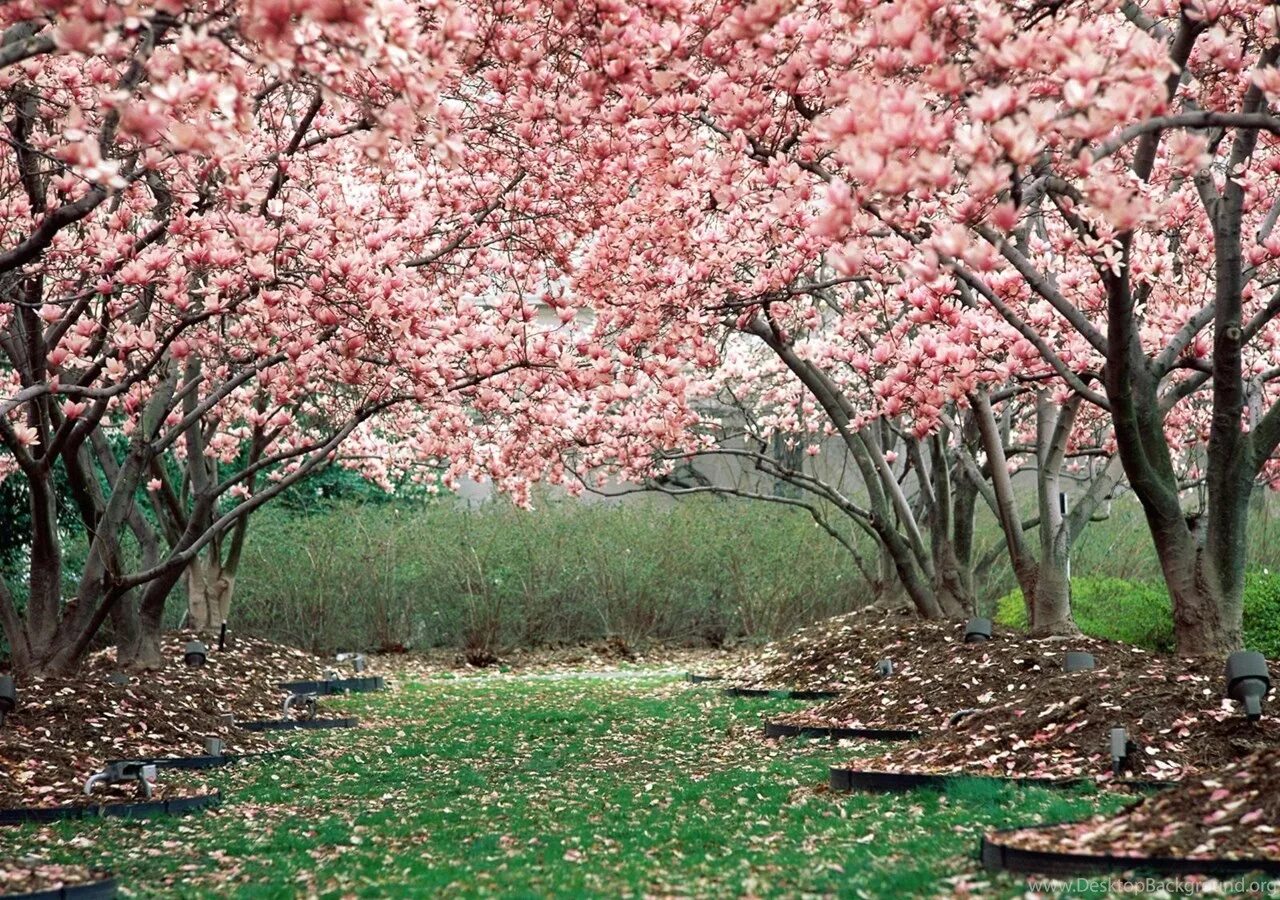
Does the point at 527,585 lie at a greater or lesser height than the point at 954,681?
greater

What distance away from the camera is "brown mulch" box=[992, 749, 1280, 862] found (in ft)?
14.7

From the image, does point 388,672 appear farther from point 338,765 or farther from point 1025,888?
point 1025,888

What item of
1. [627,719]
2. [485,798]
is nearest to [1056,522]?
[627,719]

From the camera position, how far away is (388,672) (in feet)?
60.5

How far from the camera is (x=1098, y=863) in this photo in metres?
4.47

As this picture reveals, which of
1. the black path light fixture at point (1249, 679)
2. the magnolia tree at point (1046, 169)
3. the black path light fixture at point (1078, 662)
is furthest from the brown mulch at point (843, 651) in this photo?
the black path light fixture at point (1249, 679)

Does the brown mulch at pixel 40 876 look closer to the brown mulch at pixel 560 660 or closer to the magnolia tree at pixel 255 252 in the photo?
the magnolia tree at pixel 255 252

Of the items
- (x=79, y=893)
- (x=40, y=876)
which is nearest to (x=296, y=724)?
(x=40, y=876)

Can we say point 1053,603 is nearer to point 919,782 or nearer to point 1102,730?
point 1102,730

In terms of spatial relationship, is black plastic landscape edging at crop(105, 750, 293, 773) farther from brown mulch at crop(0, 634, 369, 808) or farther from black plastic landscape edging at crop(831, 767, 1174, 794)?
black plastic landscape edging at crop(831, 767, 1174, 794)

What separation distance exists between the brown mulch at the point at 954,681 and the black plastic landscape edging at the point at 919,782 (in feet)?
5.30

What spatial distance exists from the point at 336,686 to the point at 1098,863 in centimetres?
1145

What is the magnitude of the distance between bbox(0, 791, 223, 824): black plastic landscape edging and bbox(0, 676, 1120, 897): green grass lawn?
180mm

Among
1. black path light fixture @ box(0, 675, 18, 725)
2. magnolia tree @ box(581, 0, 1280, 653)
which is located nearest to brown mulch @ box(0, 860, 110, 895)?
black path light fixture @ box(0, 675, 18, 725)
